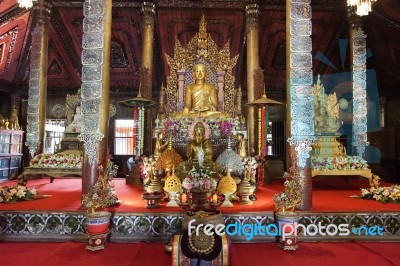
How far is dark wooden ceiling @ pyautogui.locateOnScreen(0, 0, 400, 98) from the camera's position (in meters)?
8.96

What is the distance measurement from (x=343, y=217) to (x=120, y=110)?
10.3 meters

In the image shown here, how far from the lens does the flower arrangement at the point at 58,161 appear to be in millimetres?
7234

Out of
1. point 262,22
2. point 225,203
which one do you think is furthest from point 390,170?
point 225,203

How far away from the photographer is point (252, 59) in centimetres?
852

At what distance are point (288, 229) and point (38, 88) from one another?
7.87m

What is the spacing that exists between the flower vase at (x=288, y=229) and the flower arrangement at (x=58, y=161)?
526cm

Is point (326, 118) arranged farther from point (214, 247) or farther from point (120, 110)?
point (120, 110)

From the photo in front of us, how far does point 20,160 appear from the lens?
34.2 feet

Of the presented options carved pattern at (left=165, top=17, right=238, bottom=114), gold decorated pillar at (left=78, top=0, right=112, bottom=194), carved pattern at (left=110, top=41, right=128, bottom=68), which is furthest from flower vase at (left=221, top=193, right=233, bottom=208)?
carved pattern at (left=110, top=41, right=128, bottom=68)

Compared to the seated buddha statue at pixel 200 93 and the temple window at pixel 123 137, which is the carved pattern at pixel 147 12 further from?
the temple window at pixel 123 137

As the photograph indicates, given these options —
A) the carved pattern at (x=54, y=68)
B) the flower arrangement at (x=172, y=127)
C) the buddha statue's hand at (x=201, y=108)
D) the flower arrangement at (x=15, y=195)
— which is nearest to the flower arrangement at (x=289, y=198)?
the flower arrangement at (x=172, y=127)

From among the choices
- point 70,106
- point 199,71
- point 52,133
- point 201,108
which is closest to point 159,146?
point 201,108

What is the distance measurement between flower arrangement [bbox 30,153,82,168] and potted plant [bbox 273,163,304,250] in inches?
204

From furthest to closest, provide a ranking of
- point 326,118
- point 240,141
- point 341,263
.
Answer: point 326,118
point 240,141
point 341,263
